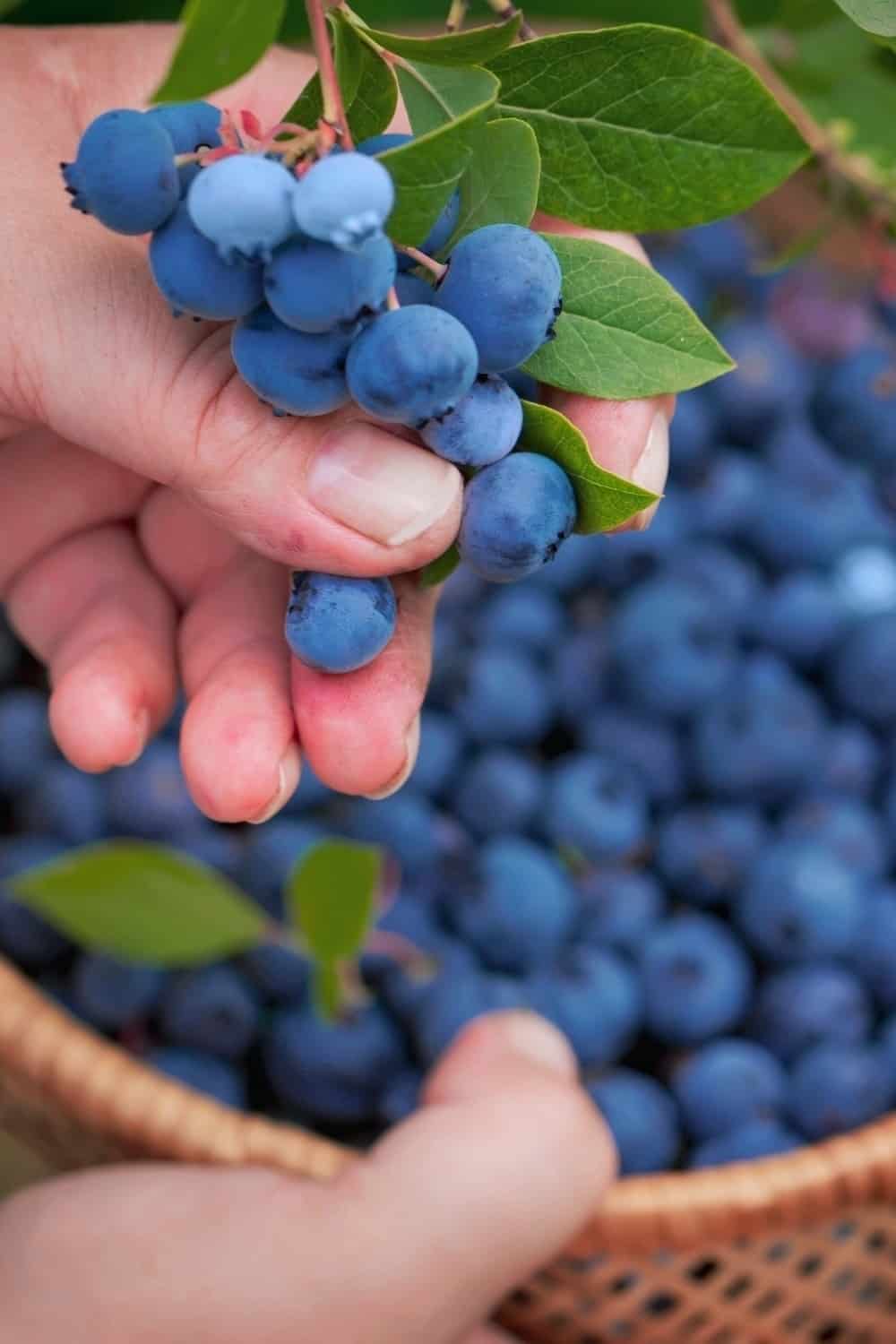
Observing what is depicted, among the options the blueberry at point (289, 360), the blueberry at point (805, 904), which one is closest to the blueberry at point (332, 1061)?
the blueberry at point (805, 904)

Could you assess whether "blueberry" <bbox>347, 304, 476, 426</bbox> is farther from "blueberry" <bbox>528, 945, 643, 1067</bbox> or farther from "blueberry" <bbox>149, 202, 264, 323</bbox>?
"blueberry" <bbox>528, 945, 643, 1067</bbox>

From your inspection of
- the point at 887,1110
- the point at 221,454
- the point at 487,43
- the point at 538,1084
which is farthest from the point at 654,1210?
the point at 487,43

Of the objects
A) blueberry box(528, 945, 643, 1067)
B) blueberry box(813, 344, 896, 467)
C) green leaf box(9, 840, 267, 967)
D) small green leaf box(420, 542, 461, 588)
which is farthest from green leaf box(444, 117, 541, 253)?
blueberry box(813, 344, 896, 467)

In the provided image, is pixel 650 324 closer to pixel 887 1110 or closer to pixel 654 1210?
pixel 654 1210

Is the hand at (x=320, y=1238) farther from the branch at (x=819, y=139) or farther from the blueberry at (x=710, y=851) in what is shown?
the branch at (x=819, y=139)

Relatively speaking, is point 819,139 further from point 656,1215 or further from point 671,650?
point 656,1215
